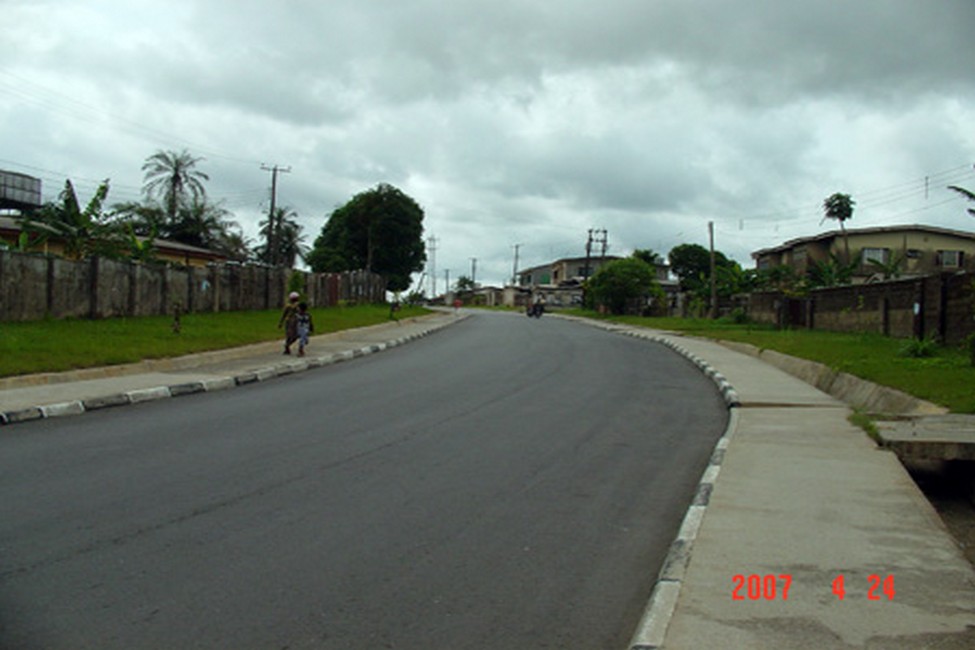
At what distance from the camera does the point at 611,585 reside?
A: 17.7 ft

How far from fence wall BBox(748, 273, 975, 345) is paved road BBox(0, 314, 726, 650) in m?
9.44

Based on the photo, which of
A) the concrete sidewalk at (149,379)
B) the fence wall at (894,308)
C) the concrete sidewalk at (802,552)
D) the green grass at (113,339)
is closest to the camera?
the concrete sidewalk at (802,552)

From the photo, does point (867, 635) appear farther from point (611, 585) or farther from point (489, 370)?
point (489, 370)

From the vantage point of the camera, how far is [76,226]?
2942 cm

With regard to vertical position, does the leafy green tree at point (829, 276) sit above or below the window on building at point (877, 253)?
below

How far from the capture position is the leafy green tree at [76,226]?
28989 mm

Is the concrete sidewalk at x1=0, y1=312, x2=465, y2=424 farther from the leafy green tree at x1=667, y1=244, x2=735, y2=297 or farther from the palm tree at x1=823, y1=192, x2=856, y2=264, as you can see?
the leafy green tree at x1=667, y1=244, x2=735, y2=297

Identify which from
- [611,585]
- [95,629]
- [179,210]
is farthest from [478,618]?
[179,210]

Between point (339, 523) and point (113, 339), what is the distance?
14.9m

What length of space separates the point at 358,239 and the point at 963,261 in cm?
4091

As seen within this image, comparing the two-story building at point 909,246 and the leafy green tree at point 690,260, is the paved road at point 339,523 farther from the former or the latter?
the leafy green tree at point 690,260

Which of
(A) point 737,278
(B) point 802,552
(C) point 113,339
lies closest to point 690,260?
(A) point 737,278
